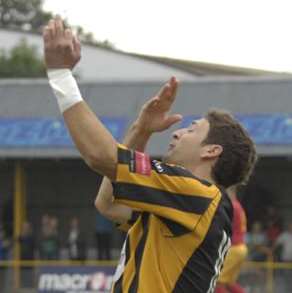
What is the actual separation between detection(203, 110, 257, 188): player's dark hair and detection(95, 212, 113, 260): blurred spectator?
17.1 meters

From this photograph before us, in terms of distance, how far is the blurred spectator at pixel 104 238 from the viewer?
22.2m

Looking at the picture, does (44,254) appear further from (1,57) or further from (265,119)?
(1,57)

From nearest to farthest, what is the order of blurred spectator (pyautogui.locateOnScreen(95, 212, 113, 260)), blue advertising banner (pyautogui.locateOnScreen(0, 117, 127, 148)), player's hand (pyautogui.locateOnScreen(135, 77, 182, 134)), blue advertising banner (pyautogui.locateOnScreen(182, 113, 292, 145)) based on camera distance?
player's hand (pyautogui.locateOnScreen(135, 77, 182, 134)) → blurred spectator (pyautogui.locateOnScreen(95, 212, 113, 260)) → blue advertising banner (pyautogui.locateOnScreen(182, 113, 292, 145)) → blue advertising banner (pyautogui.locateOnScreen(0, 117, 127, 148))

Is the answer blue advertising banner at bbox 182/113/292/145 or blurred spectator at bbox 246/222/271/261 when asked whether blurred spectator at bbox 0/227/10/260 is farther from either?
blurred spectator at bbox 246/222/271/261

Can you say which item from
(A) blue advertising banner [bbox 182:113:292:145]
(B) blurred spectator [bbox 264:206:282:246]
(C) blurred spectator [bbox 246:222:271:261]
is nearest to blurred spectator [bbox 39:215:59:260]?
(A) blue advertising banner [bbox 182:113:292:145]

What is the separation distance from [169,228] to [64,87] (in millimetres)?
684

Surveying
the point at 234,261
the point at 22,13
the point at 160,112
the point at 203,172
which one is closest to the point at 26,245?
the point at 234,261

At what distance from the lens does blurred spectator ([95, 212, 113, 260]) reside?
22.2m

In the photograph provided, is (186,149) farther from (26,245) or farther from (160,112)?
(26,245)

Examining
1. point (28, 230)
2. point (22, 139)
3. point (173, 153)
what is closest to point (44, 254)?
point (28, 230)

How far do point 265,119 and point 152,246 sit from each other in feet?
60.1

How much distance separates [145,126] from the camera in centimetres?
542

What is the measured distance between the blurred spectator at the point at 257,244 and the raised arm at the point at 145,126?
47.1 feet

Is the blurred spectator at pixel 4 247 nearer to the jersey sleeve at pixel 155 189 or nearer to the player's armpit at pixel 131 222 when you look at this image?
the player's armpit at pixel 131 222
